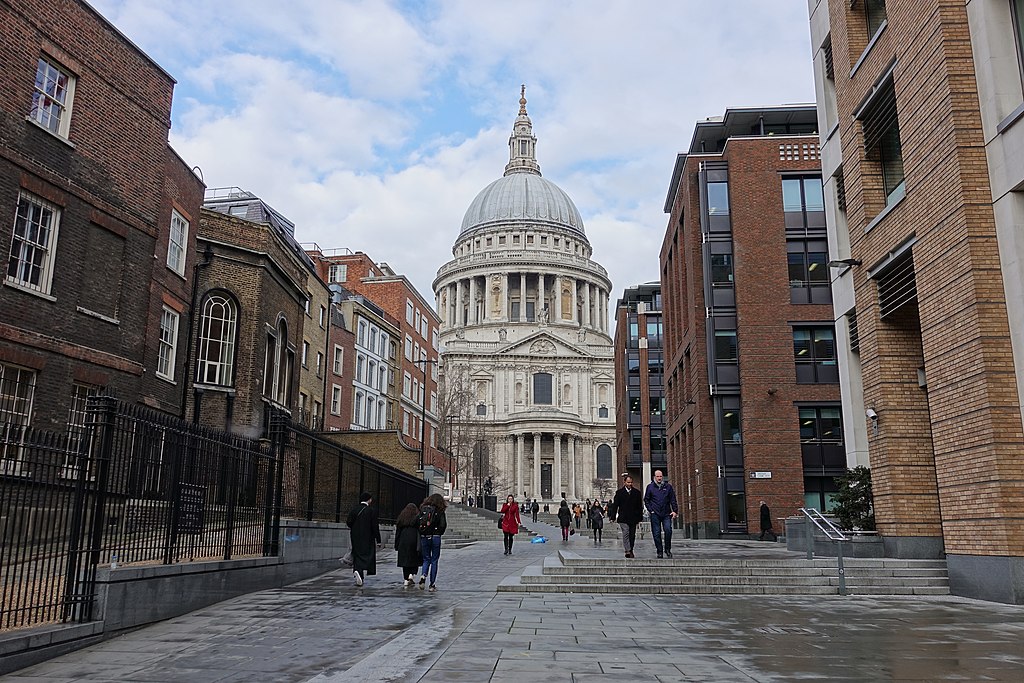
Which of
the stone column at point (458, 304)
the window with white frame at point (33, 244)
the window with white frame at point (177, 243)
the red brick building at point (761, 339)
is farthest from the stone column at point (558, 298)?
the window with white frame at point (33, 244)

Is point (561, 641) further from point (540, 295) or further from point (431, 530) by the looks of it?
point (540, 295)

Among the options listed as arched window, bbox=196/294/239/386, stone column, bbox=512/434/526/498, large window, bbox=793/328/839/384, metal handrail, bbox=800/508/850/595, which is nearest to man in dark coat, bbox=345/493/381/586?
metal handrail, bbox=800/508/850/595

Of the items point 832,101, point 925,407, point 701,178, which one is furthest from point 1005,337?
point 701,178

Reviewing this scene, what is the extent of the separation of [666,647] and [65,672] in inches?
222

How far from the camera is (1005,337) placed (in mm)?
12750

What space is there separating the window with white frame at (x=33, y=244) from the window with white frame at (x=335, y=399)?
26.4 metres

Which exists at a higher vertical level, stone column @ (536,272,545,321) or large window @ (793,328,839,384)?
stone column @ (536,272,545,321)

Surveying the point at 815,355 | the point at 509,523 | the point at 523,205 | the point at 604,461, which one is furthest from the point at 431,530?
the point at 523,205

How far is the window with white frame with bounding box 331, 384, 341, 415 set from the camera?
4350cm

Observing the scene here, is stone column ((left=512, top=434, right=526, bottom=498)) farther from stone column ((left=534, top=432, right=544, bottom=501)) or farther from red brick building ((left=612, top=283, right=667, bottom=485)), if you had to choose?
red brick building ((left=612, top=283, right=667, bottom=485))

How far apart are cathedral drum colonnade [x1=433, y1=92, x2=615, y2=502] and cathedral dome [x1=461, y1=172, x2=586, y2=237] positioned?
0.22 meters

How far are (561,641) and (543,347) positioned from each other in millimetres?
112877

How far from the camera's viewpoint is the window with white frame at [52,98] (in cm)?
1717

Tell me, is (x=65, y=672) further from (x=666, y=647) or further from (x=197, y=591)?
(x=666, y=647)
